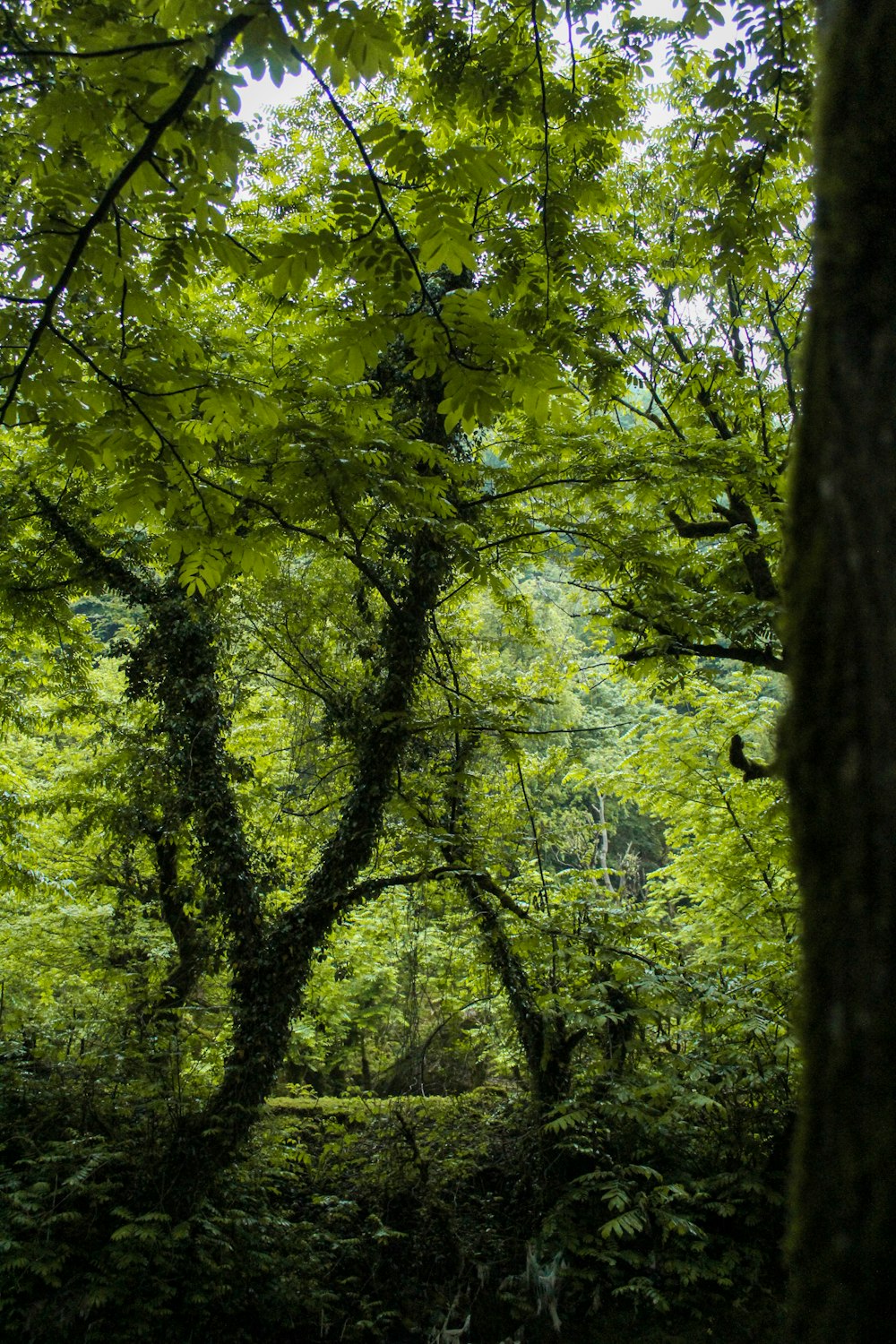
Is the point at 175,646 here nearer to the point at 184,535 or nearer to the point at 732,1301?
the point at 184,535

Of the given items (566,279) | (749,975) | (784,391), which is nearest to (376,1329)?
(749,975)

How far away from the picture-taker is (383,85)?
25.1 feet

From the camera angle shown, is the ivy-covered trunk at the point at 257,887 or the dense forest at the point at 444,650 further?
the ivy-covered trunk at the point at 257,887

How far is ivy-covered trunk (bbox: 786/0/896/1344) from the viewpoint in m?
0.54

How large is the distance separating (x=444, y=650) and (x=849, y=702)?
5.35 metres

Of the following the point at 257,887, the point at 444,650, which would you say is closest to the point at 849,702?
the point at 444,650

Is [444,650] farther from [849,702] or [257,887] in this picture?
[849,702]

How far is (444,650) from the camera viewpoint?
5.95m

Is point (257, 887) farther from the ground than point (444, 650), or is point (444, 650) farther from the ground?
point (444, 650)

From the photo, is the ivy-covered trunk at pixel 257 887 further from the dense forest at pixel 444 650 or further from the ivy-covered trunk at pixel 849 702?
the ivy-covered trunk at pixel 849 702

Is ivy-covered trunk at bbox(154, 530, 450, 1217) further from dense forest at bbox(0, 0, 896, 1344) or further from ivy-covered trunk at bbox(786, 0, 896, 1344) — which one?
ivy-covered trunk at bbox(786, 0, 896, 1344)

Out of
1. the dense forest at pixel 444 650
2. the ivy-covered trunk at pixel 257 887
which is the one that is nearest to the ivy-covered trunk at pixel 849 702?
the dense forest at pixel 444 650

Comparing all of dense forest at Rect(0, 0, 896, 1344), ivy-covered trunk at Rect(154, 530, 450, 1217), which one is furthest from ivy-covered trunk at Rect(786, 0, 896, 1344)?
ivy-covered trunk at Rect(154, 530, 450, 1217)

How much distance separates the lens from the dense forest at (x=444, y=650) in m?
0.67
